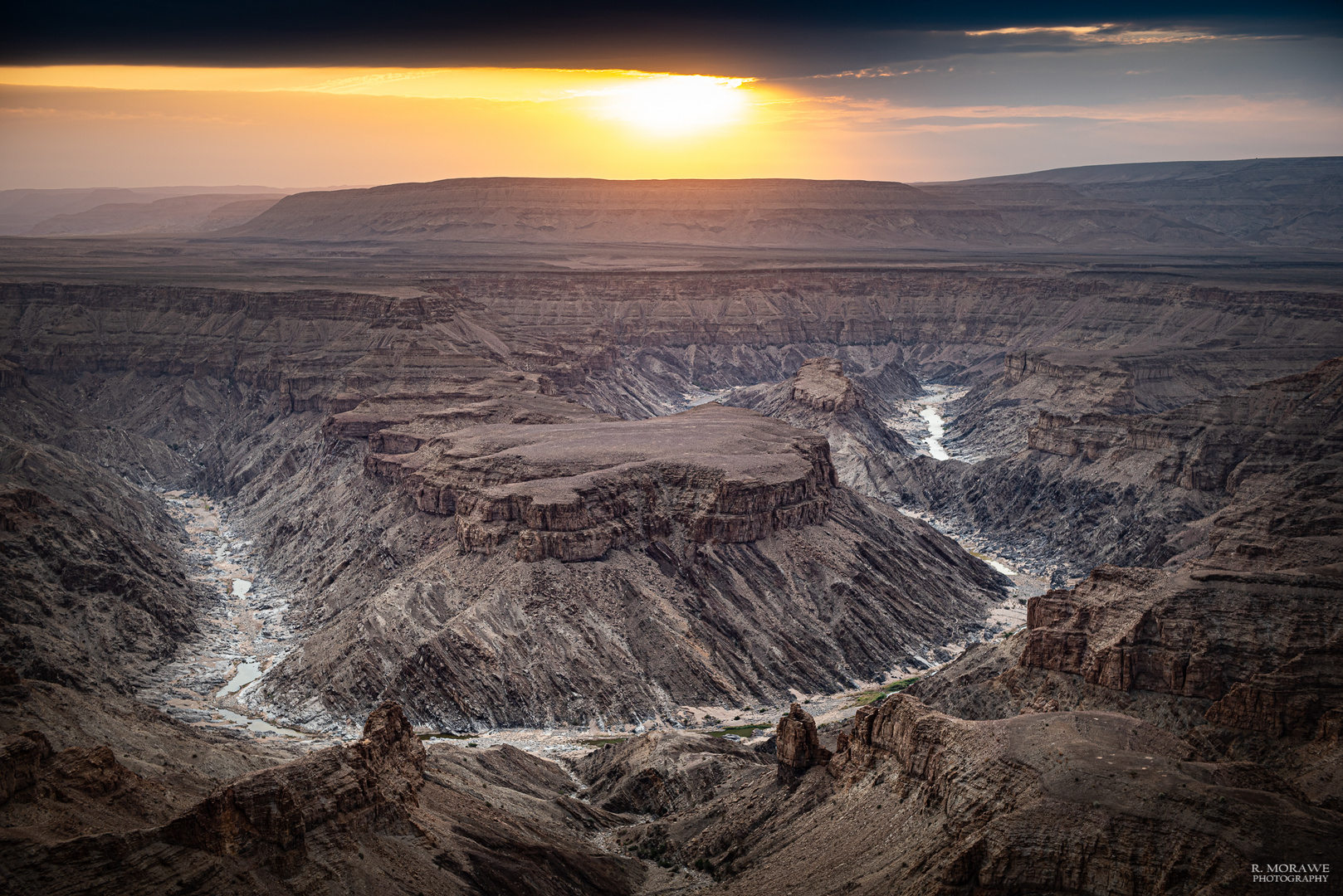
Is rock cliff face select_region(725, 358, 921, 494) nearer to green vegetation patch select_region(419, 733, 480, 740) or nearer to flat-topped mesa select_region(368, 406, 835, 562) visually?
flat-topped mesa select_region(368, 406, 835, 562)

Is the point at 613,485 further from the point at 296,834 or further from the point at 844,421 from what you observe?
the point at 844,421

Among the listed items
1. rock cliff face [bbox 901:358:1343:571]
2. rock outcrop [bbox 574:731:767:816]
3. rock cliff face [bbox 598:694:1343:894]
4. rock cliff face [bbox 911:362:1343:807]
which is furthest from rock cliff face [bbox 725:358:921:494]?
rock cliff face [bbox 598:694:1343:894]

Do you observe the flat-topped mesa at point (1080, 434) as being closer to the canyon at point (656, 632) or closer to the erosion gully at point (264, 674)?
the canyon at point (656, 632)

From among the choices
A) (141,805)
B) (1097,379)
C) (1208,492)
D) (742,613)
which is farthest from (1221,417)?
(141,805)

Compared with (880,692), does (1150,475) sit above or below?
above

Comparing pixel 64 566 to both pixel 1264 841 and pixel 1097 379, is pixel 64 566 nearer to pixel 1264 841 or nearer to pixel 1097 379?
pixel 1264 841

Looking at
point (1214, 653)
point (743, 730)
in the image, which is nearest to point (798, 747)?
point (1214, 653)
